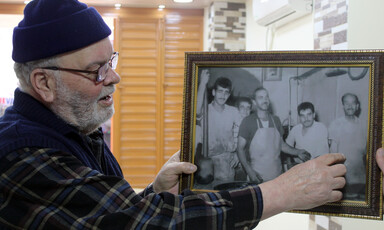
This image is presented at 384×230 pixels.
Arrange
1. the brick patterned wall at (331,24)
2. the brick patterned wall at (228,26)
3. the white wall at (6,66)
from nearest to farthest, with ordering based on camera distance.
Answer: the brick patterned wall at (331,24) → the brick patterned wall at (228,26) → the white wall at (6,66)

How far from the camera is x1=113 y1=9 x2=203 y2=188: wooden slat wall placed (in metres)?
4.18

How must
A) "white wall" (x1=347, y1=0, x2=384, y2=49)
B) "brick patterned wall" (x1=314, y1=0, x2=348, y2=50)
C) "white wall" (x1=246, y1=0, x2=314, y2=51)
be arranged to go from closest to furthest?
"white wall" (x1=347, y1=0, x2=384, y2=49) → "brick patterned wall" (x1=314, y1=0, x2=348, y2=50) → "white wall" (x1=246, y1=0, x2=314, y2=51)

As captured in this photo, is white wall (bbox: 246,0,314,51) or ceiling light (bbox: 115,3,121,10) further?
ceiling light (bbox: 115,3,121,10)

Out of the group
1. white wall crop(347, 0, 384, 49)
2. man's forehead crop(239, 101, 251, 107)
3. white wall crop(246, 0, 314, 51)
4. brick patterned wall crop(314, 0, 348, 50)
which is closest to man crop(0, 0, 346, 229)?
man's forehead crop(239, 101, 251, 107)

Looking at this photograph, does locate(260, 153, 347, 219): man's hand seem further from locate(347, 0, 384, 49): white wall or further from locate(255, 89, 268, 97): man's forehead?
locate(347, 0, 384, 49): white wall

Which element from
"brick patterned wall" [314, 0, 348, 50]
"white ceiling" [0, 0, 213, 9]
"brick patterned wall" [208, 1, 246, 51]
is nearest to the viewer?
"brick patterned wall" [314, 0, 348, 50]

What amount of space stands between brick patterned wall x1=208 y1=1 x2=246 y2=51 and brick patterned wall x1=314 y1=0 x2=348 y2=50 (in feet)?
6.51

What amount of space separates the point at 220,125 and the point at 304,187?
0.90ft

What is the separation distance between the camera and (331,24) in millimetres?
1578

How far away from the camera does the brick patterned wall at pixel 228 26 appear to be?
12.2ft

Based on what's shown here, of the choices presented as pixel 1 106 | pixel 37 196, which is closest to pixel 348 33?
pixel 37 196

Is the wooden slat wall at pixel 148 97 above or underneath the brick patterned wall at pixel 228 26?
underneath

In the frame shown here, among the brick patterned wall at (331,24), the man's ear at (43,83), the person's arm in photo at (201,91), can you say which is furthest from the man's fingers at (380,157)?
the man's ear at (43,83)

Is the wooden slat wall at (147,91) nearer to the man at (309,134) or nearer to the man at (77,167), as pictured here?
the man at (77,167)
